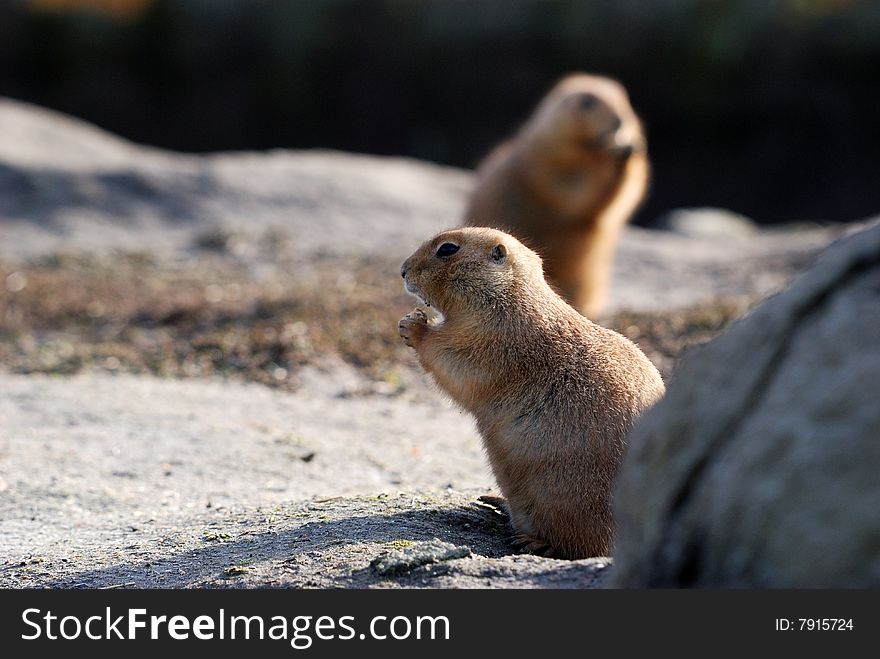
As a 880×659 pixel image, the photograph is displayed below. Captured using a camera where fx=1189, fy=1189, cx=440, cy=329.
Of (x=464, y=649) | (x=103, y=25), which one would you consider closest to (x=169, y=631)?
(x=464, y=649)

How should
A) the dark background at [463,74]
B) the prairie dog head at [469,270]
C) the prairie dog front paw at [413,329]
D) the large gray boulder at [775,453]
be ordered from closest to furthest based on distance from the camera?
the large gray boulder at [775,453], the prairie dog head at [469,270], the prairie dog front paw at [413,329], the dark background at [463,74]

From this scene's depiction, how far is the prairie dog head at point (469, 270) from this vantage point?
5.26 metres

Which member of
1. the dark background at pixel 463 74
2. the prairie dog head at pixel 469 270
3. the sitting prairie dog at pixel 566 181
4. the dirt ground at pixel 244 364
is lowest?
the dirt ground at pixel 244 364

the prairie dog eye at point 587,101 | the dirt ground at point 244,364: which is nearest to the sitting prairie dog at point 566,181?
the prairie dog eye at point 587,101

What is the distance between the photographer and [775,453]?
2695 millimetres

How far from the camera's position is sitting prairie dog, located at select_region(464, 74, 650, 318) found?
10258mm

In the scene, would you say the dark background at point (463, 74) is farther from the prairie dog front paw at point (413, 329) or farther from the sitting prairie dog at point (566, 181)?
the prairie dog front paw at point (413, 329)

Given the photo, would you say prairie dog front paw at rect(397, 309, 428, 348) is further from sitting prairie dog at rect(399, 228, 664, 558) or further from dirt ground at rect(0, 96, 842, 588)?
dirt ground at rect(0, 96, 842, 588)

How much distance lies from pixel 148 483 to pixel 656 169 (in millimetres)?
17756

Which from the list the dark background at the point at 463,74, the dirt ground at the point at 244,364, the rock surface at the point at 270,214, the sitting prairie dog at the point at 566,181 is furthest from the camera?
the dark background at the point at 463,74

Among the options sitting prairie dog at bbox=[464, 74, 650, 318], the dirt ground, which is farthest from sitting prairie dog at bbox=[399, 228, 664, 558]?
sitting prairie dog at bbox=[464, 74, 650, 318]

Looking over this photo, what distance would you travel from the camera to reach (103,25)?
2427 cm

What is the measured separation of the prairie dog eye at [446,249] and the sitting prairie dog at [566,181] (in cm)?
467

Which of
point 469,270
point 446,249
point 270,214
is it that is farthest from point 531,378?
point 270,214
